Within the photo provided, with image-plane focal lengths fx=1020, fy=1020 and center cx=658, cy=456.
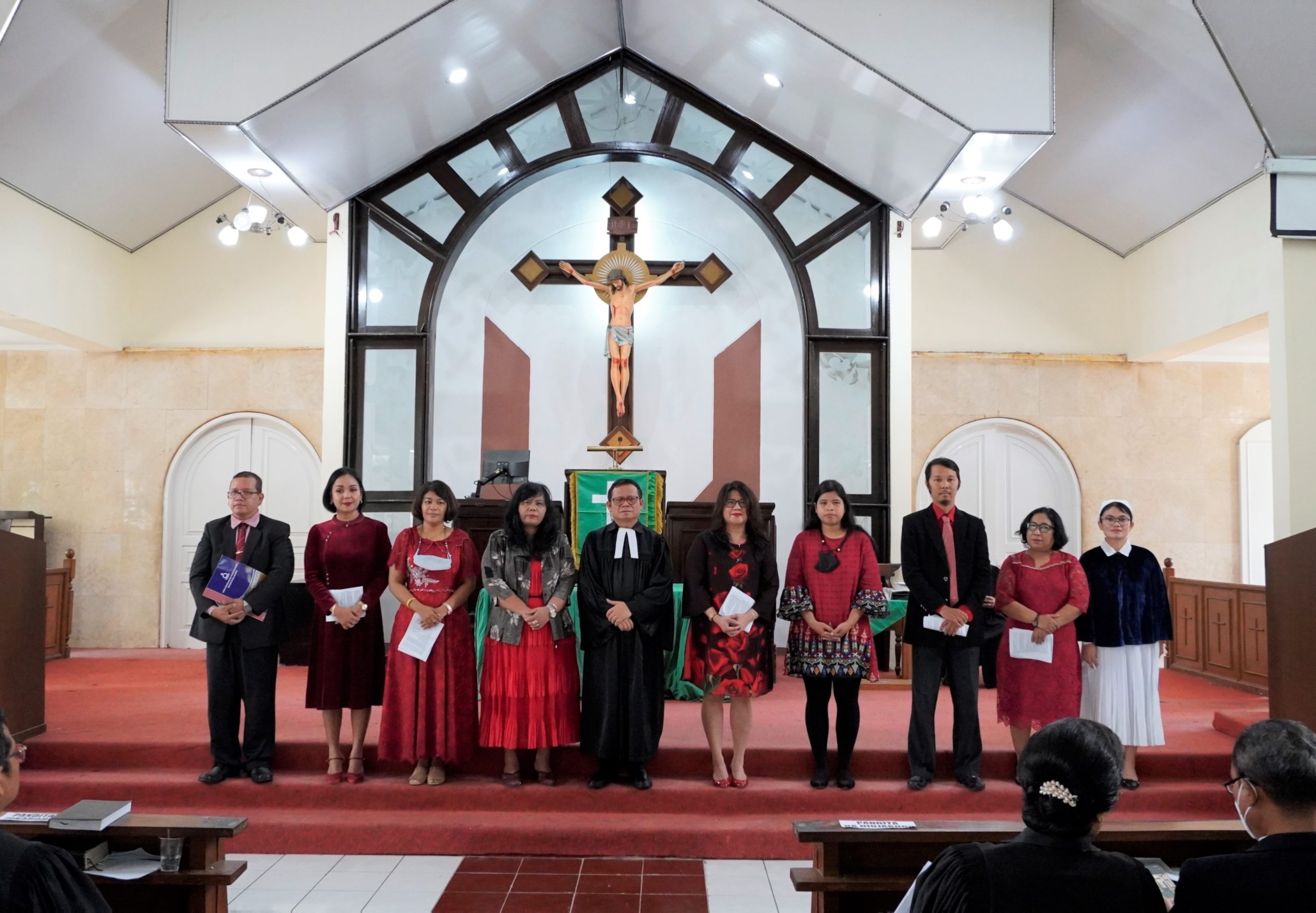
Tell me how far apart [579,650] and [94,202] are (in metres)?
5.57

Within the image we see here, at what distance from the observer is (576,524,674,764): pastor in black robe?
14.3 feet

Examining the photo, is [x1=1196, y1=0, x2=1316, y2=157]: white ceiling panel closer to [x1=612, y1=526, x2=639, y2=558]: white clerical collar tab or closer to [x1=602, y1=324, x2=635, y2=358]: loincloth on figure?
[x1=612, y1=526, x2=639, y2=558]: white clerical collar tab

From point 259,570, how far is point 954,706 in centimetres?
311

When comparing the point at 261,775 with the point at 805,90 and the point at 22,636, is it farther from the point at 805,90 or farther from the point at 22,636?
the point at 805,90

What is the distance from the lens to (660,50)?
7.25 metres

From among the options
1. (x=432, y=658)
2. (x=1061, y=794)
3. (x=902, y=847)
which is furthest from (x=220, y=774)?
(x=1061, y=794)

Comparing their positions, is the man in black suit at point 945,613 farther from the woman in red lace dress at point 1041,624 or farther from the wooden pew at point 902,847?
the wooden pew at point 902,847

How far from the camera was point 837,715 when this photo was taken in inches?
173

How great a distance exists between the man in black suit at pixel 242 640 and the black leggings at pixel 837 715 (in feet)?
7.66

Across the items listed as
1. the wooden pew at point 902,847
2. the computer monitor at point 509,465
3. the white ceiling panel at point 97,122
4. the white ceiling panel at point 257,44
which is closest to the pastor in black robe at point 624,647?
the wooden pew at point 902,847

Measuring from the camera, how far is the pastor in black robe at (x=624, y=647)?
4.36m

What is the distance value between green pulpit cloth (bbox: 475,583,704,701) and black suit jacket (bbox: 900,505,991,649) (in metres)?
1.05

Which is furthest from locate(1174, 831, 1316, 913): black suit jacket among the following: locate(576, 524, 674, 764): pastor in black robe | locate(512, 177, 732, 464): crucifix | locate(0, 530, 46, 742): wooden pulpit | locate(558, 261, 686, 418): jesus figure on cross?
locate(558, 261, 686, 418): jesus figure on cross

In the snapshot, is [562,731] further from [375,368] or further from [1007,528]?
[1007,528]
